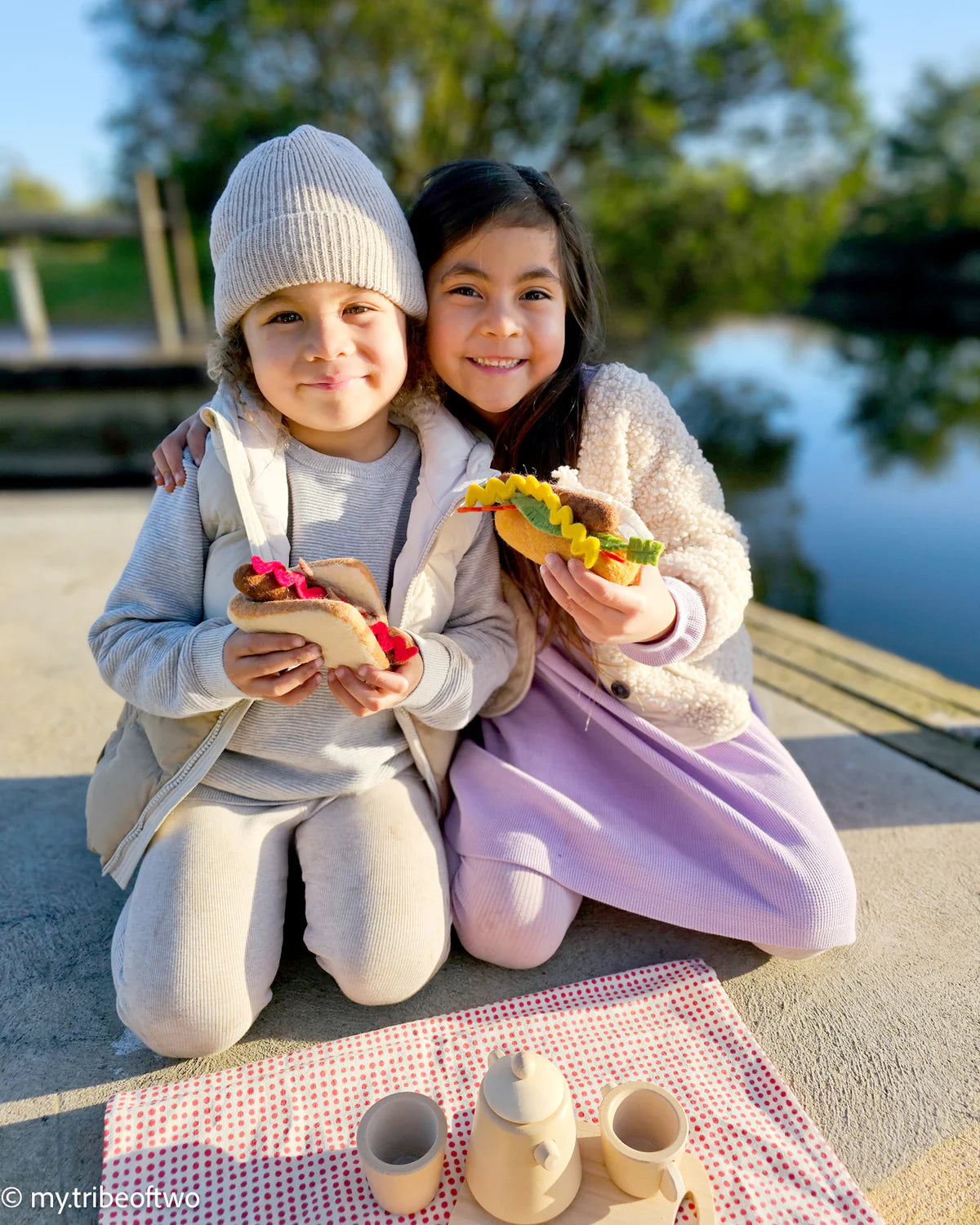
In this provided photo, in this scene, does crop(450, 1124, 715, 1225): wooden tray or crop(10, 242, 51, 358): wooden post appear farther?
crop(10, 242, 51, 358): wooden post

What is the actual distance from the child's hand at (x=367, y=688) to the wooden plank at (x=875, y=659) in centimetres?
197

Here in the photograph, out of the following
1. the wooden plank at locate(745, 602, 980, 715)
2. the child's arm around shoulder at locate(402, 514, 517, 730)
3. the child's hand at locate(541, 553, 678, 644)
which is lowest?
the wooden plank at locate(745, 602, 980, 715)

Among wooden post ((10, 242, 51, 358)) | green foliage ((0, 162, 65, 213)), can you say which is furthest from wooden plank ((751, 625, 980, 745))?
green foliage ((0, 162, 65, 213))

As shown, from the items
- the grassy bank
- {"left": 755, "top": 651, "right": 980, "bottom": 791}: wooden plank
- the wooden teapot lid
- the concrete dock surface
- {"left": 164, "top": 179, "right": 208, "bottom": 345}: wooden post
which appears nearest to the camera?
the wooden teapot lid

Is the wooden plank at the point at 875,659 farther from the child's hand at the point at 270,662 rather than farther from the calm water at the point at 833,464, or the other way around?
the child's hand at the point at 270,662

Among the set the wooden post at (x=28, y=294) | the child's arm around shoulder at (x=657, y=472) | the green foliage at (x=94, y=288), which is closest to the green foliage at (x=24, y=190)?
the green foliage at (x=94, y=288)

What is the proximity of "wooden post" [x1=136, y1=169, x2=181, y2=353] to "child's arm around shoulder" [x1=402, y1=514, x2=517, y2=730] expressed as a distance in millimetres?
8831

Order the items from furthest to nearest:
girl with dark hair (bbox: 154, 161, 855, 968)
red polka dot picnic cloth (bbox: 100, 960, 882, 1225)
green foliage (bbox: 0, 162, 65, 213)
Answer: green foliage (bbox: 0, 162, 65, 213) < girl with dark hair (bbox: 154, 161, 855, 968) < red polka dot picnic cloth (bbox: 100, 960, 882, 1225)

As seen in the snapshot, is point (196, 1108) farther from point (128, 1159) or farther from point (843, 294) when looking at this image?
point (843, 294)

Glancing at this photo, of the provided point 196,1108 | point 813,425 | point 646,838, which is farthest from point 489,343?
point 813,425

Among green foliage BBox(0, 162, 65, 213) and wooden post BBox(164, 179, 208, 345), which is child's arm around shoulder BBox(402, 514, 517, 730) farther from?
green foliage BBox(0, 162, 65, 213)

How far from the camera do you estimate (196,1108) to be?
50.8 inches

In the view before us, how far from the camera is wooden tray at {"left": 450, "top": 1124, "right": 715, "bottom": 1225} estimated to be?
1.08 metres

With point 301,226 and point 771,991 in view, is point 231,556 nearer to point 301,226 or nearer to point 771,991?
point 301,226
